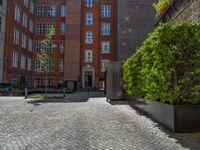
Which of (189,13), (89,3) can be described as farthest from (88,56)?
(189,13)

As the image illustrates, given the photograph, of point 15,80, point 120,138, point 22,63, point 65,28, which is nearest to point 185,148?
point 120,138

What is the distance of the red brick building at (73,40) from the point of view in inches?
1553

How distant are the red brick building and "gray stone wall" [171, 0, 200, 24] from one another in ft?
94.6

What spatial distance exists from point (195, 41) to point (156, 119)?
124 inches

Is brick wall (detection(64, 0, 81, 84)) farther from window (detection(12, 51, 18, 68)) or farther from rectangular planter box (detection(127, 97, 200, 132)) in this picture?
rectangular planter box (detection(127, 97, 200, 132))

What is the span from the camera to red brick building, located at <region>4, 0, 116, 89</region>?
39.4 metres

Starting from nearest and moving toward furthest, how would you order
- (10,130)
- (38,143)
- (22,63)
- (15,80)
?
(38,143) → (10,130) → (15,80) → (22,63)

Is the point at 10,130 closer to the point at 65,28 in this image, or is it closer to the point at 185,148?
the point at 185,148

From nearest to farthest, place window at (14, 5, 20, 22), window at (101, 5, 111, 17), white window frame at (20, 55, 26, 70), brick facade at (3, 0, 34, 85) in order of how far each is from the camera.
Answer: brick facade at (3, 0, 34, 85)
window at (14, 5, 20, 22)
white window frame at (20, 55, 26, 70)
window at (101, 5, 111, 17)

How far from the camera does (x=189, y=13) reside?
998 cm

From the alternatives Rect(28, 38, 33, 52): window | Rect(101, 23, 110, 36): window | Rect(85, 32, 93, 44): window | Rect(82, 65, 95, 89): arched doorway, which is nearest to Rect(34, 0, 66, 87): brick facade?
Rect(28, 38, 33, 52): window

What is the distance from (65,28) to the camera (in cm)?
4056

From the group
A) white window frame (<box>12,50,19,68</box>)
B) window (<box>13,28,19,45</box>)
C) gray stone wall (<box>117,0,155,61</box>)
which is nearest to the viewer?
white window frame (<box>12,50,19,68</box>)

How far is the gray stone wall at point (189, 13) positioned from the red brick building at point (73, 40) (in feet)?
94.6
